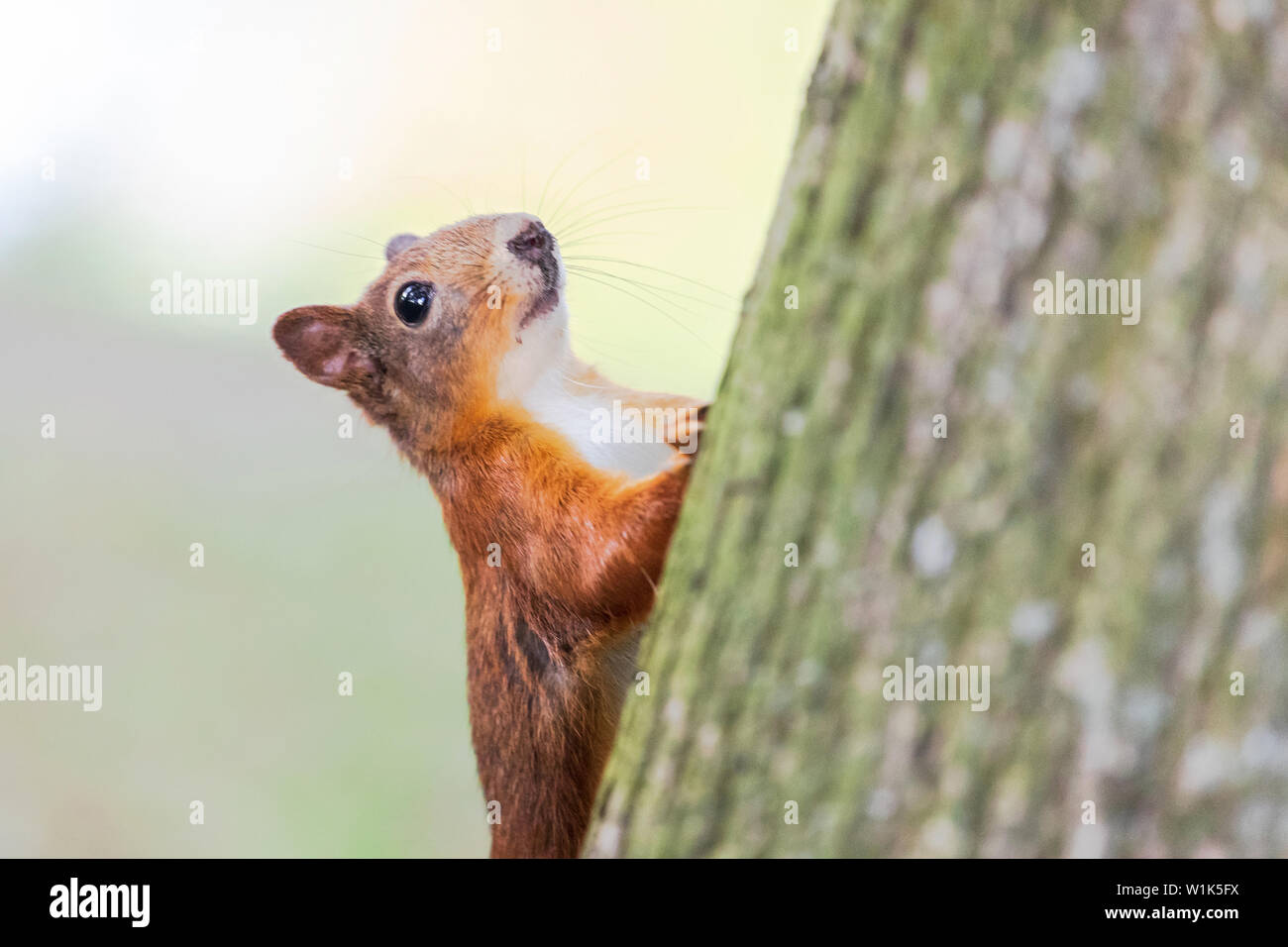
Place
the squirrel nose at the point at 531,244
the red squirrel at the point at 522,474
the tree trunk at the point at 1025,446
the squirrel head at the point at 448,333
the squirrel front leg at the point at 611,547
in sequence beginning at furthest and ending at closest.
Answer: the squirrel nose at the point at 531,244 → the squirrel head at the point at 448,333 → the red squirrel at the point at 522,474 → the squirrel front leg at the point at 611,547 → the tree trunk at the point at 1025,446

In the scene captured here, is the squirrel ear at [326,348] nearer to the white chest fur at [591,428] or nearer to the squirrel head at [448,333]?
the squirrel head at [448,333]

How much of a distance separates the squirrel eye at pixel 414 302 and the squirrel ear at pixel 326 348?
138mm

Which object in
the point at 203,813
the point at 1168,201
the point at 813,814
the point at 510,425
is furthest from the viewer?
the point at 203,813

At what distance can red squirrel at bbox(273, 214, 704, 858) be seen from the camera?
2.12 m

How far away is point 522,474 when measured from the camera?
2270 mm

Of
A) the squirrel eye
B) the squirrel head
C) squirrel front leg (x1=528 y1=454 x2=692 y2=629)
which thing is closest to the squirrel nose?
the squirrel head

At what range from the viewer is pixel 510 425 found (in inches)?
93.9

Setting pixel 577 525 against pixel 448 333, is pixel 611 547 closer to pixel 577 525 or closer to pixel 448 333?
pixel 577 525

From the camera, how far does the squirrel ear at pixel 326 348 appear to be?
258 cm

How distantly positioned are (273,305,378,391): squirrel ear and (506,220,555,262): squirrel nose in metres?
0.47

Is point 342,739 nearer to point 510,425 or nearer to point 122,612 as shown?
point 122,612

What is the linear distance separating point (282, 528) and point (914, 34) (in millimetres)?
4393

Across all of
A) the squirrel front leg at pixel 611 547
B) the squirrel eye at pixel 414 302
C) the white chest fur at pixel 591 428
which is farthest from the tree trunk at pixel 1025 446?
the squirrel eye at pixel 414 302
